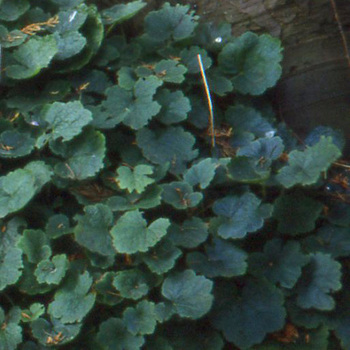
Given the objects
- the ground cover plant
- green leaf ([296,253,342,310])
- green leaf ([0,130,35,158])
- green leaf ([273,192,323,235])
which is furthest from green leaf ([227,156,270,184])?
green leaf ([0,130,35,158])

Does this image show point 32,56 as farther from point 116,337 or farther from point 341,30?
point 341,30

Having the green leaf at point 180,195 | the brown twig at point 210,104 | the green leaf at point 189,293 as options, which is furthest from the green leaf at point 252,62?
the green leaf at point 189,293

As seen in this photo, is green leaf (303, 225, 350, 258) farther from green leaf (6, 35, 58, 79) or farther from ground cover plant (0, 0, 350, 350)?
green leaf (6, 35, 58, 79)

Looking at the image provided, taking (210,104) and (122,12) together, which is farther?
(122,12)

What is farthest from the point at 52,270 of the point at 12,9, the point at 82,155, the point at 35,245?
the point at 12,9

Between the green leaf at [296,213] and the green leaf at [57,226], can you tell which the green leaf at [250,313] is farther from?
the green leaf at [57,226]

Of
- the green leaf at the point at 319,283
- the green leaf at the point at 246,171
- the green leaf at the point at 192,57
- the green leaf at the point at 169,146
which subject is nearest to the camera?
the green leaf at the point at 319,283

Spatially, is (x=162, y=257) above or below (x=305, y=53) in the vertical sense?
below

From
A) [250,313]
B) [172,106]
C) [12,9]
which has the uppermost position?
[12,9]
